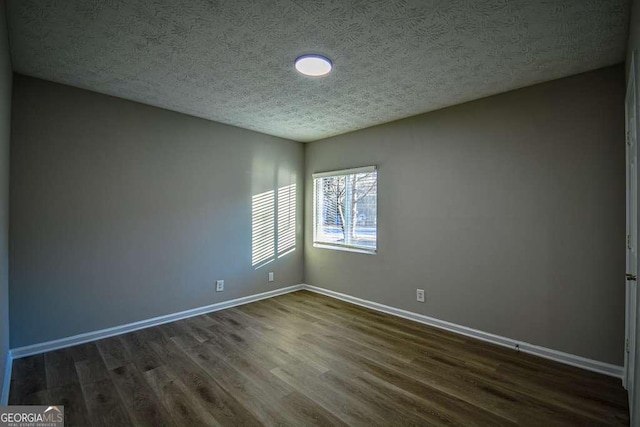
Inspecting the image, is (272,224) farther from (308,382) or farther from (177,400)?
(177,400)

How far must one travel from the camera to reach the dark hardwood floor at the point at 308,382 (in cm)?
188

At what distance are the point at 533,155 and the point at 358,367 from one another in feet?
7.81

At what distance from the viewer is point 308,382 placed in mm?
2234

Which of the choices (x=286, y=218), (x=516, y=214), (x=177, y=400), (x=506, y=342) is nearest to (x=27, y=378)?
(x=177, y=400)

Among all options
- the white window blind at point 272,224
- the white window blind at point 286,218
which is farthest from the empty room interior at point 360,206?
the white window blind at point 286,218

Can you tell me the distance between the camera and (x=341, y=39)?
1.95m

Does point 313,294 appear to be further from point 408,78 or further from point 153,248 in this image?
point 408,78

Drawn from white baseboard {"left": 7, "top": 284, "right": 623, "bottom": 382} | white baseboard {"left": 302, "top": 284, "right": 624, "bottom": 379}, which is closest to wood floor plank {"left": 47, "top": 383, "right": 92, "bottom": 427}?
white baseboard {"left": 7, "top": 284, "right": 623, "bottom": 382}

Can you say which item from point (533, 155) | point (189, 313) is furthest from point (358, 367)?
point (533, 155)

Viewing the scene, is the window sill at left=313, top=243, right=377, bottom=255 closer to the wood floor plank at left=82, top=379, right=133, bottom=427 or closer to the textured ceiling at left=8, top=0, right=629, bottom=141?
the textured ceiling at left=8, top=0, right=629, bottom=141

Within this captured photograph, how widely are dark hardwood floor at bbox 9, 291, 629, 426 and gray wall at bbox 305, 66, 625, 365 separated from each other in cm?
39

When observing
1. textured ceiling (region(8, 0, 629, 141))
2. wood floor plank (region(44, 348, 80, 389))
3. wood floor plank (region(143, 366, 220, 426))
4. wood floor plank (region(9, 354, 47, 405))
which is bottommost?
wood floor plank (region(143, 366, 220, 426))

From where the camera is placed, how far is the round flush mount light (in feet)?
7.15

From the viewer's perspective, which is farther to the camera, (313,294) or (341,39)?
(313,294)
